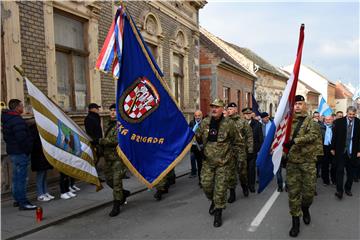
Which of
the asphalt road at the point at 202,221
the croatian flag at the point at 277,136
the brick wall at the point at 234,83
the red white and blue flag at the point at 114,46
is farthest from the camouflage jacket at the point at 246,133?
the brick wall at the point at 234,83

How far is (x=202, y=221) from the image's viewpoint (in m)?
4.87

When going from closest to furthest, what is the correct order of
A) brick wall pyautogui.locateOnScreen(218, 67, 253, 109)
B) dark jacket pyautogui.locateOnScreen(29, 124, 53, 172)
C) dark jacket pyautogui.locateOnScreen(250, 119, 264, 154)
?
dark jacket pyautogui.locateOnScreen(29, 124, 53, 172)
dark jacket pyautogui.locateOnScreen(250, 119, 264, 154)
brick wall pyautogui.locateOnScreen(218, 67, 253, 109)

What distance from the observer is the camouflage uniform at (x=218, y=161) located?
15.3 feet

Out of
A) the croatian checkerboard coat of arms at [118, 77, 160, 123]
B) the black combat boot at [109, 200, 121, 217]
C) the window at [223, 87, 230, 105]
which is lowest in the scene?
the black combat boot at [109, 200, 121, 217]

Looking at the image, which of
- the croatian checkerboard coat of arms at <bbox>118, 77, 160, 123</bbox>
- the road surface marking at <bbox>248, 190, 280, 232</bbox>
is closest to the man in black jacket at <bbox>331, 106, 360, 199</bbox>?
the road surface marking at <bbox>248, 190, 280, 232</bbox>

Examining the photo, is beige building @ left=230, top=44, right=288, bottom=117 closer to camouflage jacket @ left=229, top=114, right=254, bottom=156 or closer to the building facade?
the building facade

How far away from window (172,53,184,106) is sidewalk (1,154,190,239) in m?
7.57

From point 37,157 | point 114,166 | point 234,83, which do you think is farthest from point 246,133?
point 234,83

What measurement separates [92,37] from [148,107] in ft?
15.6

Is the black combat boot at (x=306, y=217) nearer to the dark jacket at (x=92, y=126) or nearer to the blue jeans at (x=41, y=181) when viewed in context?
the dark jacket at (x=92, y=126)

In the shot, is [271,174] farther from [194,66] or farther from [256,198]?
[194,66]

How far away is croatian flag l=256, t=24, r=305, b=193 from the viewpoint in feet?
13.6

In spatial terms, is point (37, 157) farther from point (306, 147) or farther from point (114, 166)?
point (306, 147)

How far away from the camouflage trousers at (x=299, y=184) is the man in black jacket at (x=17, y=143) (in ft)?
14.3
